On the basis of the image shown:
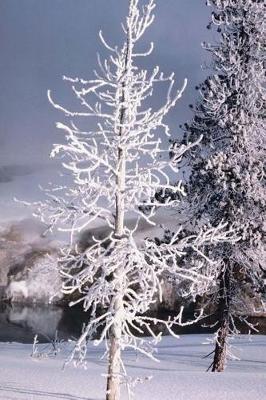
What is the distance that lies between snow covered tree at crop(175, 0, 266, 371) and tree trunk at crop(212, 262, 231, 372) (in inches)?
1.3

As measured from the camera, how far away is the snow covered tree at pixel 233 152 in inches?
623

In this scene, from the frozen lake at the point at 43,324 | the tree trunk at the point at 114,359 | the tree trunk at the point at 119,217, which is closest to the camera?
the tree trunk at the point at 119,217

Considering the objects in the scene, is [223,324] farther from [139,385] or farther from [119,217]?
[119,217]

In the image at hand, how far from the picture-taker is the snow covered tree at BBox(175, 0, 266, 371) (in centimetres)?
1584

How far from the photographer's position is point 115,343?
1015 centimetres

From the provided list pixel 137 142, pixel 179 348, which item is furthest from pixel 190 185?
pixel 179 348

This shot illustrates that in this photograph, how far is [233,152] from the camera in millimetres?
15930

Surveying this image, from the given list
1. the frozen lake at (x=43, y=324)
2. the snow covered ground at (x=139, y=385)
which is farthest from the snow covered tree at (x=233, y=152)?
the frozen lake at (x=43, y=324)

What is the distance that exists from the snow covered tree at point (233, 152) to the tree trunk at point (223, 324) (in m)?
0.03

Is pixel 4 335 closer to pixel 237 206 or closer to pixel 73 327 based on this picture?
pixel 73 327

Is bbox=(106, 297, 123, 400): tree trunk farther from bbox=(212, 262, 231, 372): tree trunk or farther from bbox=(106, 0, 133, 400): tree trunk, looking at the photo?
bbox=(212, 262, 231, 372): tree trunk

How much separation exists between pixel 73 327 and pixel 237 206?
3154 cm

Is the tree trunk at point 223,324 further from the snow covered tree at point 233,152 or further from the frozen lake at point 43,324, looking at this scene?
the frozen lake at point 43,324

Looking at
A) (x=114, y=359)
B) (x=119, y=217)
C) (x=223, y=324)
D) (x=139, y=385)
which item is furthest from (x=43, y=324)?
(x=119, y=217)
